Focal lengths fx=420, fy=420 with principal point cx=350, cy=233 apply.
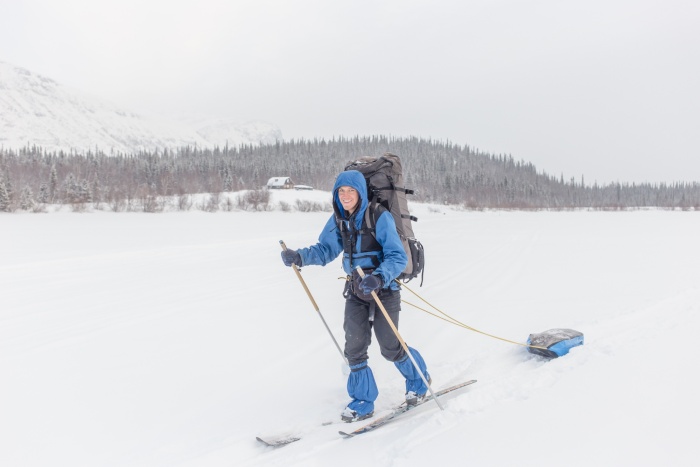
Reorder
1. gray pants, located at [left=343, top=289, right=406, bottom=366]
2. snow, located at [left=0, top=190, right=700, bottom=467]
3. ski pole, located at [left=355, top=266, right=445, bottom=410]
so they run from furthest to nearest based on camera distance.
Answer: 1. gray pants, located at [left=343, top=289, right=406, bottom=366]
2. ski pole, located at [left=355, top=266, right=445, bottom=410]
3. snow, located at [left=0, top=190, right=700, bottom=467]

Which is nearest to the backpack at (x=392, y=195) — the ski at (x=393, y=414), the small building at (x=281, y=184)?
the ski at (x=393, y=414)

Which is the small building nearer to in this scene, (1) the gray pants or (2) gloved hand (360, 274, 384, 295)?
Result: (1) the gray pants

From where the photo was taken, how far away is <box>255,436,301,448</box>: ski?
3312mm

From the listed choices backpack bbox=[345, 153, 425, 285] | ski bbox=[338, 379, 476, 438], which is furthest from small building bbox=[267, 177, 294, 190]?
ski bbox=[338, 379, 476, 438]

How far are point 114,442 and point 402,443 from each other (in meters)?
2.34

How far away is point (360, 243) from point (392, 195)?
528 millimetres

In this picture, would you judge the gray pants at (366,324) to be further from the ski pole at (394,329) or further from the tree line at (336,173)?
the tree line at (336,173)

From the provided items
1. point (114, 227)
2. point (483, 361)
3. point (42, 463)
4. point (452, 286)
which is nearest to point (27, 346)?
point (42, 463)

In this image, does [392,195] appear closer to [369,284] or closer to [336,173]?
[369,284]

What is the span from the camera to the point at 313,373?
4824mm

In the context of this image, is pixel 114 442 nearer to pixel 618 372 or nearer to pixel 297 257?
pixel 297 257

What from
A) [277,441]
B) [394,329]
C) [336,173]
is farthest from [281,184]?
[277,441]

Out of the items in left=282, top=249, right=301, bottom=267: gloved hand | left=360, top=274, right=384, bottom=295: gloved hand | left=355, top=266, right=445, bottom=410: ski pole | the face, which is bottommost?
left=355, top=266, right=445, bottom=410: ski pole

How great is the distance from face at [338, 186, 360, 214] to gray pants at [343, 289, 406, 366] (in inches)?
31.9
